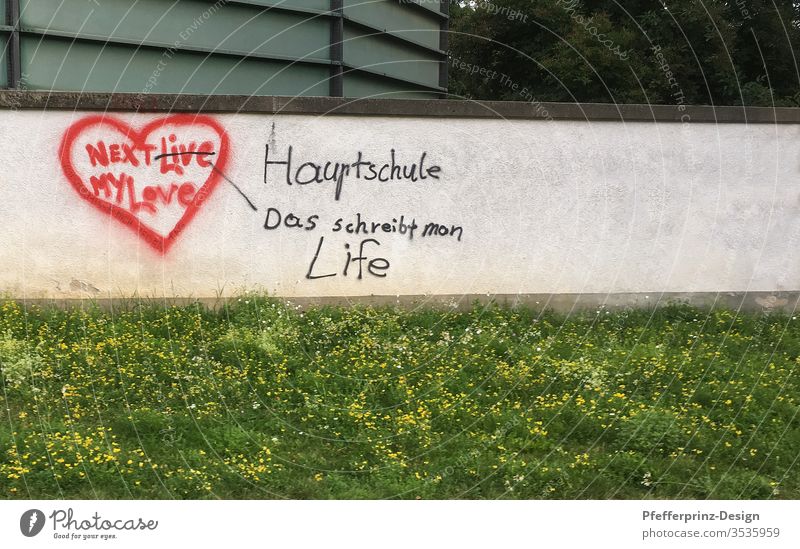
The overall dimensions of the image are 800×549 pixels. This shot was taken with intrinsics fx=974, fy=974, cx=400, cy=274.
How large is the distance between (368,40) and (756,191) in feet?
17.2

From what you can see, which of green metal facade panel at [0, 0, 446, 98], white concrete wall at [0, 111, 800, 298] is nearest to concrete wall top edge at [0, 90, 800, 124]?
white concrete wall at [0, 111, 800, 298]

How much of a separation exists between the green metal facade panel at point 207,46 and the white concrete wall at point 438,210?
1.63 m

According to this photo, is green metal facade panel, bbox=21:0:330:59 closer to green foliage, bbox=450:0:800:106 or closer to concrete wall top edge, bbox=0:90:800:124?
concrete wall top edge, bbox=0:90:800:124

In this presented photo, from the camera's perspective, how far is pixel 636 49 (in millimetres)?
17203

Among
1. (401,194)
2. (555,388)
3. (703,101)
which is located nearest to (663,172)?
(401,194)

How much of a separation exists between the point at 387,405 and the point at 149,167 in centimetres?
343

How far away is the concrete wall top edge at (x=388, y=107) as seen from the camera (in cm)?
816

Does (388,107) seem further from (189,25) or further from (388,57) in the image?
(388,57)

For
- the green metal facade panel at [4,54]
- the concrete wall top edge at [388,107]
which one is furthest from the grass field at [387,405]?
the green metal facade panel at [4,54]

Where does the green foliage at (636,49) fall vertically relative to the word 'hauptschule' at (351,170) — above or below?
above

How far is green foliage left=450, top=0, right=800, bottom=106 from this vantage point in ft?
53.2

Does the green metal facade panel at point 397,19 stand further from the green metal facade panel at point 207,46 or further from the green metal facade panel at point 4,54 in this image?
the green metal facade panel at point 4,54

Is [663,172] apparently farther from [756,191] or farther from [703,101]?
[703,101]

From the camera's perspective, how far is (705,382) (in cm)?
689
